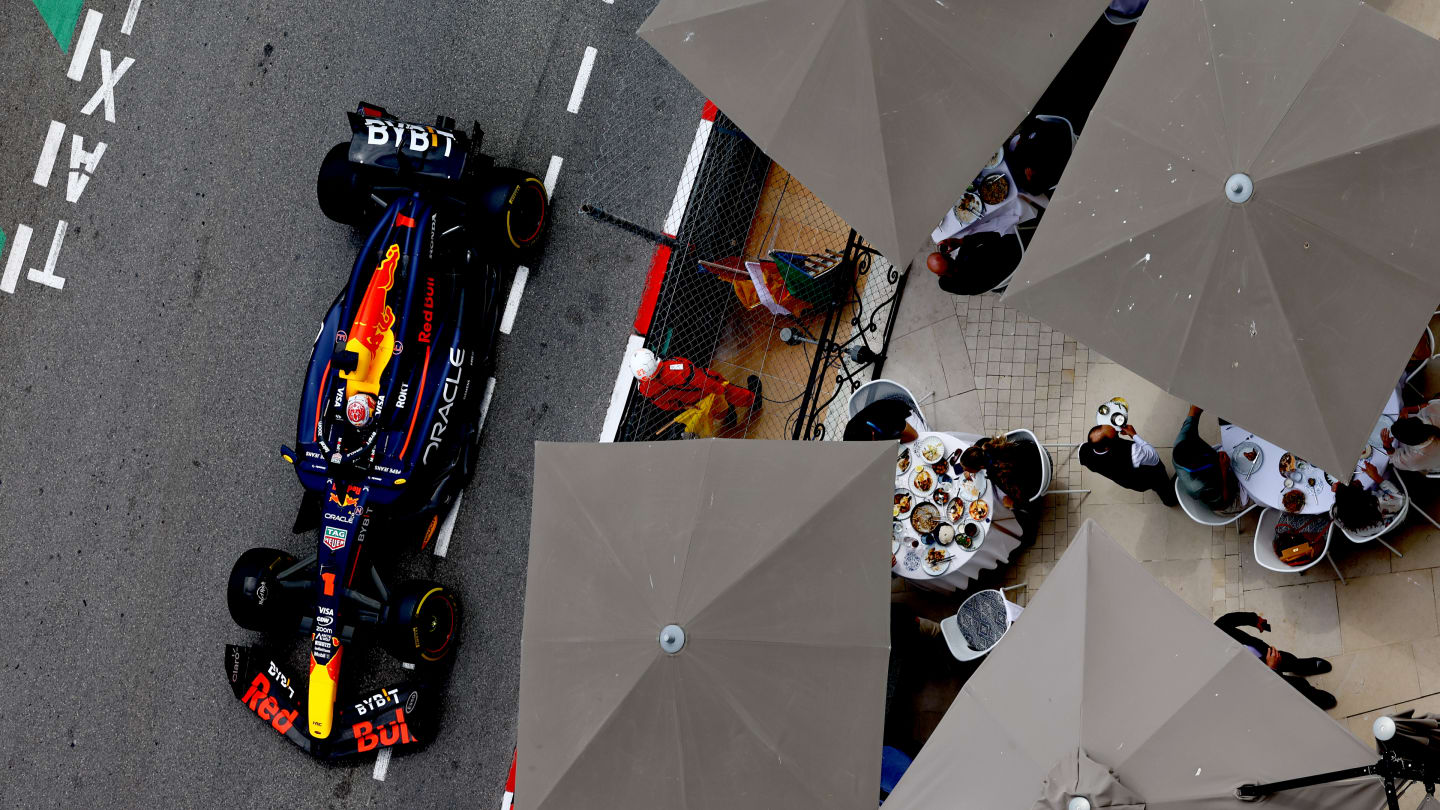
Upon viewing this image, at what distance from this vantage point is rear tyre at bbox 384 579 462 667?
8.82 m

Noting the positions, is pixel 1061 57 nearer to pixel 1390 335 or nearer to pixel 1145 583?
pixel 1390 335

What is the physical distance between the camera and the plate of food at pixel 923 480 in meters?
7.48

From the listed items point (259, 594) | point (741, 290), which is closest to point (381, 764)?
point (259, 594)

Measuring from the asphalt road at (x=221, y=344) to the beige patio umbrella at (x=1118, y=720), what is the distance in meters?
4.73

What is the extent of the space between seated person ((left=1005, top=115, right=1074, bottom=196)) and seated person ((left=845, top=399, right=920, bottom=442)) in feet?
6.21

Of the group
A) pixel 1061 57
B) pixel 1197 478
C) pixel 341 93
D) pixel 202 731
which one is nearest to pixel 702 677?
pixel 1197 478

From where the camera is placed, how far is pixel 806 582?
6156 millimetres

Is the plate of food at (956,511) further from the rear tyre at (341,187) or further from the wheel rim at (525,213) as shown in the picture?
the rear tyre at (341,187)

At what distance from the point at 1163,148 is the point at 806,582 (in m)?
3.14

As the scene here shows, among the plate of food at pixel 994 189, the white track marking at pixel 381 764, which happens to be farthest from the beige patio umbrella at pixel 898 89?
the white track marking at pixel 381 764

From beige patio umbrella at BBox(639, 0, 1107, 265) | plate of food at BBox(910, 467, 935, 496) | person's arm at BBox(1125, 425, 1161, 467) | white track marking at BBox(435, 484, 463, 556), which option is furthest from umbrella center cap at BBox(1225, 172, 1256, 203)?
white track marking at BBox(435, 484, 463, 556)

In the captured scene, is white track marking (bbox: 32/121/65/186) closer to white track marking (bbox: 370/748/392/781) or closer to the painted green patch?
the painted green patch

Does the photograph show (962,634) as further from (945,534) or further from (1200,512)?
(1200,512)

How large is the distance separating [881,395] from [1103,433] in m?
1.78
